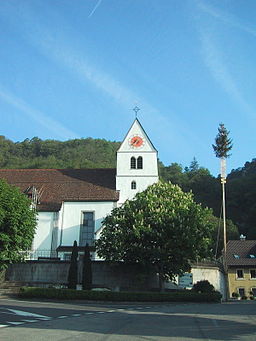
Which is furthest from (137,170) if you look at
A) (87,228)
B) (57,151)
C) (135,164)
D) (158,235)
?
(57,151)

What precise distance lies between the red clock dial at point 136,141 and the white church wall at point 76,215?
7887mm

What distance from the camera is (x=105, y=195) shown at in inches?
1537

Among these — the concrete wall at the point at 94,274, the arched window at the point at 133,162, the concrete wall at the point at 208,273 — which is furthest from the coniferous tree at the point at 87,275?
the arched window at the point at 133,162

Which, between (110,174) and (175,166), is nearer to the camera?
(110,174)

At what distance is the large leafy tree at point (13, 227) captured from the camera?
90.3 ft

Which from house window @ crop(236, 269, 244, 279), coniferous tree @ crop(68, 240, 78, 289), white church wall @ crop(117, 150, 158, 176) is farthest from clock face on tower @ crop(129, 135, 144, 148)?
house window @ crop(236, 269, 244, 279)

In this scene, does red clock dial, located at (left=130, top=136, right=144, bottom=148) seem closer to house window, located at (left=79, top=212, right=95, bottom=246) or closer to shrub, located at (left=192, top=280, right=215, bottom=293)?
house window, located at (left=79, top=212, right=95, bottom=246)

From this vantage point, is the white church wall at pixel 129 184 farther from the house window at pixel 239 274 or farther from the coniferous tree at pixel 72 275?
the house window at pixel 239 274

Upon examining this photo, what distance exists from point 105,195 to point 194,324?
89.1ft

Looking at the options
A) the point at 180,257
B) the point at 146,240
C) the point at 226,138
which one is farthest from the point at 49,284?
the point at 226,138

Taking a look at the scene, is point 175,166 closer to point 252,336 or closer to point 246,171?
point 246,171

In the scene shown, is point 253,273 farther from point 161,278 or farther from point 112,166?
point 112,166

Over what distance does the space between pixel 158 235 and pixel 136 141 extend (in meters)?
17.1

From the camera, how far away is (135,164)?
4141cm
